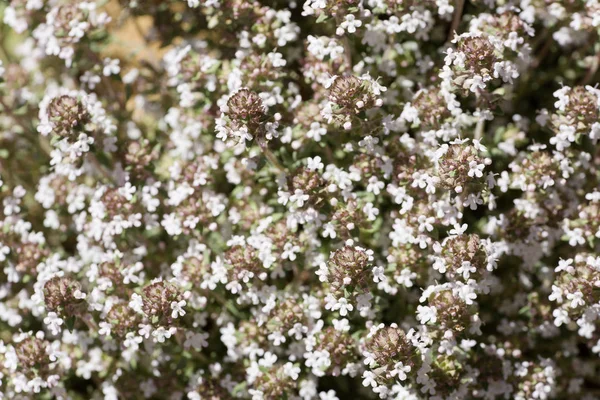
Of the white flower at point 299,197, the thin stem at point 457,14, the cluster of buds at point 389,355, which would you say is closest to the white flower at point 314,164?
the white flower at point 299,197

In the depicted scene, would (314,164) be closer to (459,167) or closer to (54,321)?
(459,167)

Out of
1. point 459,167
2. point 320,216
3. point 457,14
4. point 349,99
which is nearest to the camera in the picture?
point 459,167

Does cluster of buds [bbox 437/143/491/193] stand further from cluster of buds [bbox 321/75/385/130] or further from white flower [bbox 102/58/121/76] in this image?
white flower [bbox 102/58/121/76]

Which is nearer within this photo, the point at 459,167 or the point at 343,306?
the point at 459,167

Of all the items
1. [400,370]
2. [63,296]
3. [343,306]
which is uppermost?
[63,296]

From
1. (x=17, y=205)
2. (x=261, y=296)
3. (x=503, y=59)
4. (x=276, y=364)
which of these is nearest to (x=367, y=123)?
(x=503, y=59)

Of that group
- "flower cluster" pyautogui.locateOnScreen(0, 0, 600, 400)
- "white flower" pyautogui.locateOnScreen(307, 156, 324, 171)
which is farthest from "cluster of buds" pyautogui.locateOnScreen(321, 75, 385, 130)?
"white flower" pyautogui.locateOnScreen(307, 156, 324, 171)

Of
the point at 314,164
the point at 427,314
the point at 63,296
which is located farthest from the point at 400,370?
the point at 63,296

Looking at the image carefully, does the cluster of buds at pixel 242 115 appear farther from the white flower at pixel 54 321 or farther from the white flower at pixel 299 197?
the white flower at pixel 54 321
